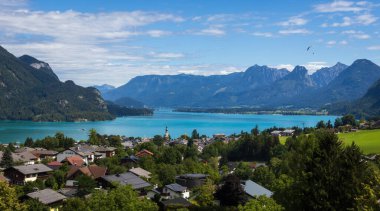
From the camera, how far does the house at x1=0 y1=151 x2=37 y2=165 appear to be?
43.1 metres

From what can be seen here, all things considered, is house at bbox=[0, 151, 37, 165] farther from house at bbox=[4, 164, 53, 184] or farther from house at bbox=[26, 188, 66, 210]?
house at bbox=[26, 188, 66, 210]

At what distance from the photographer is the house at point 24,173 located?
33844 millimetres

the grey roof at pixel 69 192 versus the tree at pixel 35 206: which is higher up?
the tree at pixel 35 206

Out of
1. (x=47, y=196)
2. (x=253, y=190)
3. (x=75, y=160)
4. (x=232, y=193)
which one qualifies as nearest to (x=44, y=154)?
(x=75, y=160)

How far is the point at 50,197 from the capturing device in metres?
24.7

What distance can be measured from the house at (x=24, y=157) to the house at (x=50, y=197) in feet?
59.9

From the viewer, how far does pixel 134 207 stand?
16.3 meters

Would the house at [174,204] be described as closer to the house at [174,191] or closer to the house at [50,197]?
the house at [174,191]

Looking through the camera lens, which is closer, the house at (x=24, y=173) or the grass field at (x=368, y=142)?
the house at (x=24, y=173)

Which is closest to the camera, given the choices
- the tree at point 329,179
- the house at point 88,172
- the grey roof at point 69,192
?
the tree at point 329,179

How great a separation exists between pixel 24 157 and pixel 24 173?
12145mm

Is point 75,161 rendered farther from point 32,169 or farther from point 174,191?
point 174,191

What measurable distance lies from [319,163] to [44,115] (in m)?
168

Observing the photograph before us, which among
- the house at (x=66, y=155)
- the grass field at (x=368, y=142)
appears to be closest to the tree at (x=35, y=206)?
the house at (x=66, y=155)
